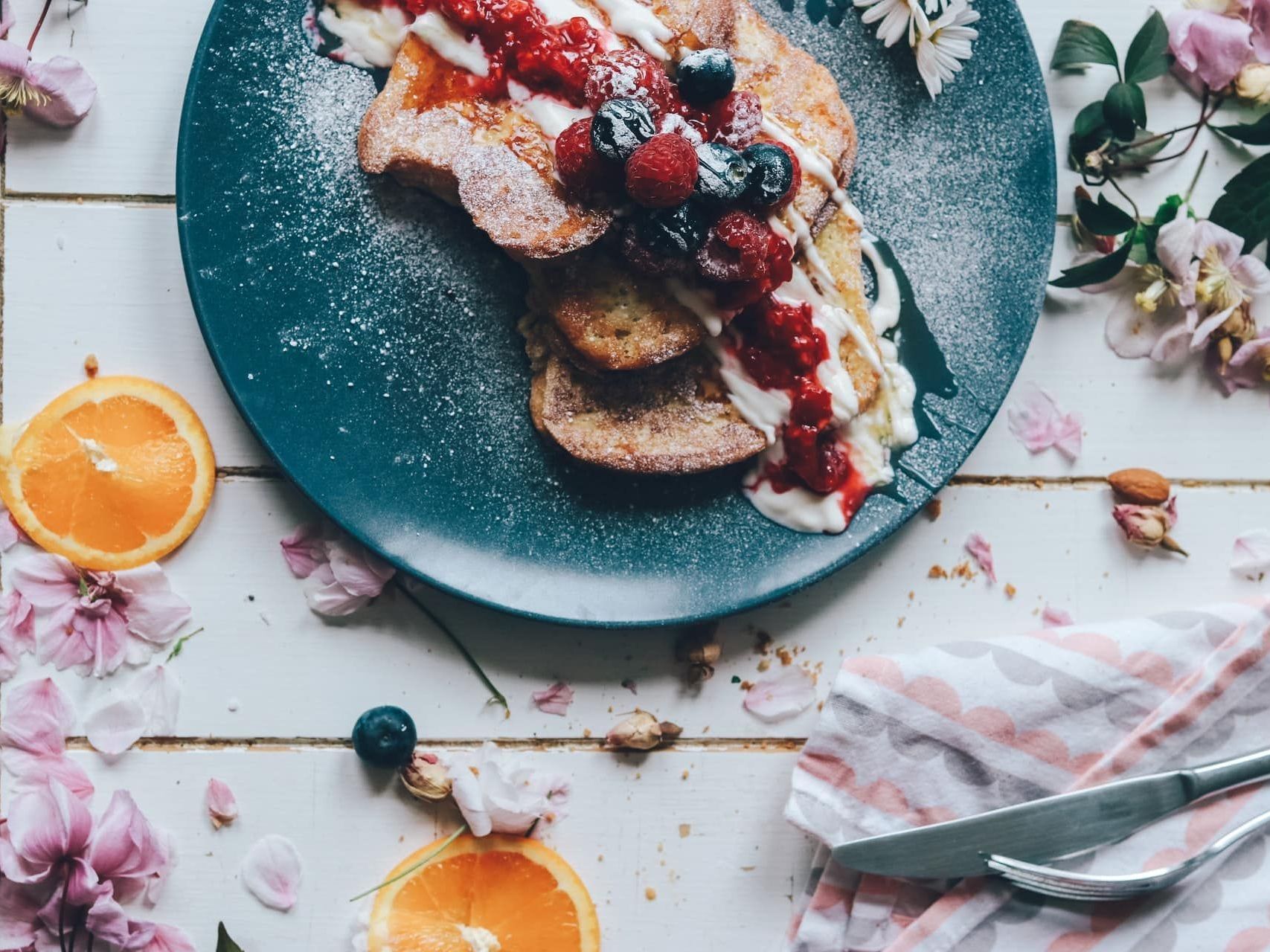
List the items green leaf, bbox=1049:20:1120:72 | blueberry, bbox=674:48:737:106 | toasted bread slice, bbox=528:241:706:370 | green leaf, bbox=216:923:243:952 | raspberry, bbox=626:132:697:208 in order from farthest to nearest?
green leaf, bbox=1049:20:1120:72
green leaf, bbox=216:923:243:952
toasted bread slice, bbox=528:241:706:370
blueberry, bbox=674:48:737:106
raspberry, bbox=626:132:697:208

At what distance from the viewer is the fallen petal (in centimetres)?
196

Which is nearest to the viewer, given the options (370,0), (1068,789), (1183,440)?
(370,0)

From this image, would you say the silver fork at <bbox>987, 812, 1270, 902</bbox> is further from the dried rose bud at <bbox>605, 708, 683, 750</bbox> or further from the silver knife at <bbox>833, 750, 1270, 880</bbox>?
the dried rose bud at <bbox>605, 708, 683, 750</bbox>

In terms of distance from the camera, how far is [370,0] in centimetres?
189

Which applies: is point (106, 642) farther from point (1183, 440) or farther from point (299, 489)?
point (1183, 440)

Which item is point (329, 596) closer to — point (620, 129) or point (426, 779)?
point (426, 779)

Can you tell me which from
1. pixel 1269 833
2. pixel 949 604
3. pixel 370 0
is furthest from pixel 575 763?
pixel 370 0

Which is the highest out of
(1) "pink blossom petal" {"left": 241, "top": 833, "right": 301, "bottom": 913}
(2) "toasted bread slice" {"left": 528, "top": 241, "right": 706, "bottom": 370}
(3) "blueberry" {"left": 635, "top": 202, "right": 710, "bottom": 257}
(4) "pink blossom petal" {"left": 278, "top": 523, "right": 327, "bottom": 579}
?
(3) "blueberry" {"left": 635, "top": 202, "right": 710, "bottom": 257}

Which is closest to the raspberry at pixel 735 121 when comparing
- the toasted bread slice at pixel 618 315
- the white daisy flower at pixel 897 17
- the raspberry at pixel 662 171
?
the raspberry at pixel 662 171

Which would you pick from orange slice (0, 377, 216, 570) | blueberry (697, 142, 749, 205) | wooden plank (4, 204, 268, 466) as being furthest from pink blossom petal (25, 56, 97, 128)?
blueberry (697, 142, 749, 205)

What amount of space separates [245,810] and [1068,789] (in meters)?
1.50

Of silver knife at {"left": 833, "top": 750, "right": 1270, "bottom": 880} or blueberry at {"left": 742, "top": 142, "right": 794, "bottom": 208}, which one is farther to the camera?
silver knife at {"left": 833, "top": 750, "right": 1270, "bottom": 880}

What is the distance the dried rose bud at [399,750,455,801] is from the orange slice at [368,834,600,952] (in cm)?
11

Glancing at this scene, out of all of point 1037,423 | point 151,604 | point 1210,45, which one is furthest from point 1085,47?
point 151,604
